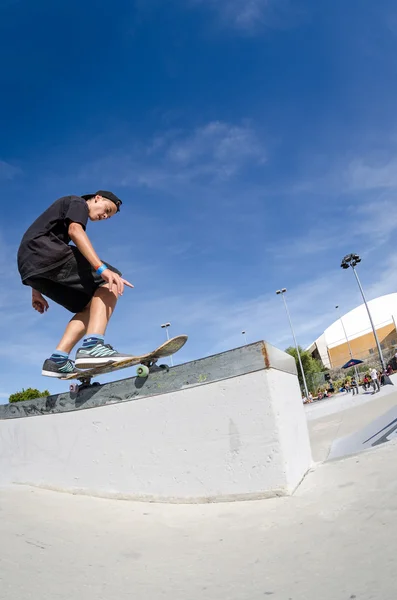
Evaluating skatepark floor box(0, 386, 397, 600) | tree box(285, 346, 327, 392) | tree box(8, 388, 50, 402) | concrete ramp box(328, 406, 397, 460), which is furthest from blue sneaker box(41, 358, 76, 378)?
tree box(285, 346, 327, 392)

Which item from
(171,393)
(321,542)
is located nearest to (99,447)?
(171,393)

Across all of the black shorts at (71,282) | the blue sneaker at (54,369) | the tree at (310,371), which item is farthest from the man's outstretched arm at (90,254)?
the tree at (310,371)

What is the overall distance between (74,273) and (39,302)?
2.30 ft

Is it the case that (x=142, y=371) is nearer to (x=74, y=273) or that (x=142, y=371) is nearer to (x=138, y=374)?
(x=138, y=374)

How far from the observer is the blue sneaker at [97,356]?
291cm

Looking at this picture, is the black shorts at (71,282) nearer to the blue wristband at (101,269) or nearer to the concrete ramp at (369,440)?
the blue wristband at (101,269)

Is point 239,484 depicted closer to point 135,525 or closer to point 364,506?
point 135,525

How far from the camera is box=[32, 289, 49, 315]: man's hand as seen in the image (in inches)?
137

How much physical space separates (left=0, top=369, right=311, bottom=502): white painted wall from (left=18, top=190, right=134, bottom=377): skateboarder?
474 millimetres

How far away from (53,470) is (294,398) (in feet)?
6.90

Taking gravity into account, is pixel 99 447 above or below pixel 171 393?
below

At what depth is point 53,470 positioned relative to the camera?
3.13 m

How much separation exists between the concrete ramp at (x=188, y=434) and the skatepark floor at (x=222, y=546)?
156 millimetres

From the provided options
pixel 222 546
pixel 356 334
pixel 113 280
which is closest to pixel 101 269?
pixel 113 280
